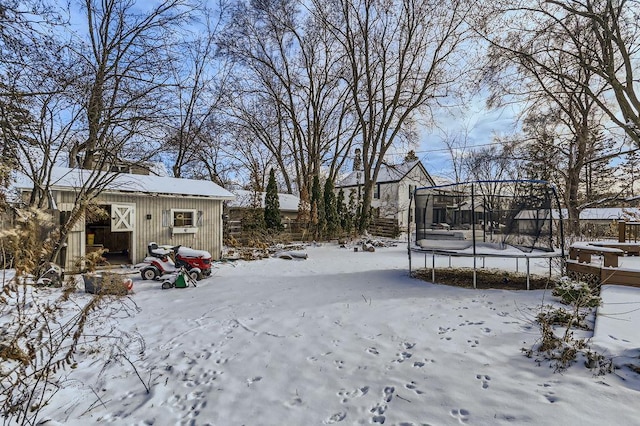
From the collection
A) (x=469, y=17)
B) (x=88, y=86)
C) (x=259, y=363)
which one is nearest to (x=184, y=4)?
(x=88, y=86)

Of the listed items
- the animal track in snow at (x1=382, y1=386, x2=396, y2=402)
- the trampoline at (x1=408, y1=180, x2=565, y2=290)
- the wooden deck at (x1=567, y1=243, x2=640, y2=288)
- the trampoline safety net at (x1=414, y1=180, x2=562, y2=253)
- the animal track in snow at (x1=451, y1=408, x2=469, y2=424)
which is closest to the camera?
the animal track in snow at (x1=451, y1=408, x2=469, y2=424)

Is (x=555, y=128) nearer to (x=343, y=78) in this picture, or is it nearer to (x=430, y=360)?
(x=343, y=78)

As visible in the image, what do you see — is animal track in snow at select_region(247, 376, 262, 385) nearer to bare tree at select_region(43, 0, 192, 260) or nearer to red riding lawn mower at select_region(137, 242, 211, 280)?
bare tree at select_region(43, 0, 192, 260)

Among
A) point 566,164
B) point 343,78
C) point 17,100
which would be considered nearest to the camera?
point 17,100

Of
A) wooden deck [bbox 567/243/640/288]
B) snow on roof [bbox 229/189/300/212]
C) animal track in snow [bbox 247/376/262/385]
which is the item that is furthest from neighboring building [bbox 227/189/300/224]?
animal track in snow [bbox 247/376/262/385]

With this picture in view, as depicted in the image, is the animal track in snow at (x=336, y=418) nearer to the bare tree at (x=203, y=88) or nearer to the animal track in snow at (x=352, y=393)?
the animal track in snow at (x=352, y=393)

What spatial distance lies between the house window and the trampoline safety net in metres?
6.76

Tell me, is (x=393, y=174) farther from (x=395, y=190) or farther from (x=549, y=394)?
(x=549, y=394)

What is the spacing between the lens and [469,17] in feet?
31.9

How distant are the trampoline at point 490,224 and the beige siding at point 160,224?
6380 mm

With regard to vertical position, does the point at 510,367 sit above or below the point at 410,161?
below

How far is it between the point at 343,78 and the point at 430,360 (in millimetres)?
18476

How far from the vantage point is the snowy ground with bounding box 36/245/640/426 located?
256cm

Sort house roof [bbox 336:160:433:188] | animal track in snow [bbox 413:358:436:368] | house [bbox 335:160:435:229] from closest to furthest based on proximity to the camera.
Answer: animal track in snow [bbox 413:358:436:368], house [bbox 335:160:435:229], house roof [bbox 336:160:433:188]
